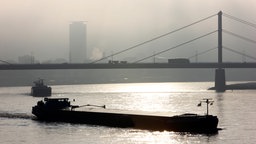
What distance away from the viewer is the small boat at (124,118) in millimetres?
71750

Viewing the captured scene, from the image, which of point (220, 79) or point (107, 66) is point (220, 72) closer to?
point (220, 79)

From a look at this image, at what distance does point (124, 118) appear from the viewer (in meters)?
80.5

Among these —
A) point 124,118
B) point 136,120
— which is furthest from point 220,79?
point 136,120

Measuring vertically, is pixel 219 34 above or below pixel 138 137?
above

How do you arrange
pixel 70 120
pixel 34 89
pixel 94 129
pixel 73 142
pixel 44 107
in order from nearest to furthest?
pixel 73 142 → pixel 94 129 → pixel 70 120 → pixel 44 107 → pixel 34 89

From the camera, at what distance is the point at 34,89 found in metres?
174

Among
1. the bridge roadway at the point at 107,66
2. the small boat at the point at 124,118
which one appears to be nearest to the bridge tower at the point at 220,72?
the bridge roadway at the point at 107,66

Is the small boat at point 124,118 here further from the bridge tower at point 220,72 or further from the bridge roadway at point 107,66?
the bridge tower at point 220,72

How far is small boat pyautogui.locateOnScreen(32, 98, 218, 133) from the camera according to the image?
71750 mm

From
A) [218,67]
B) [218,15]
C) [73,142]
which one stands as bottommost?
[73,142]

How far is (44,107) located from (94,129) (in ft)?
65.3

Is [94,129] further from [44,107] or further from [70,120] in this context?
[44,107]

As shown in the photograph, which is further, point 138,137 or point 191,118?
point 191,118

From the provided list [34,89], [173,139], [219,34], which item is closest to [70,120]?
[173,139]
